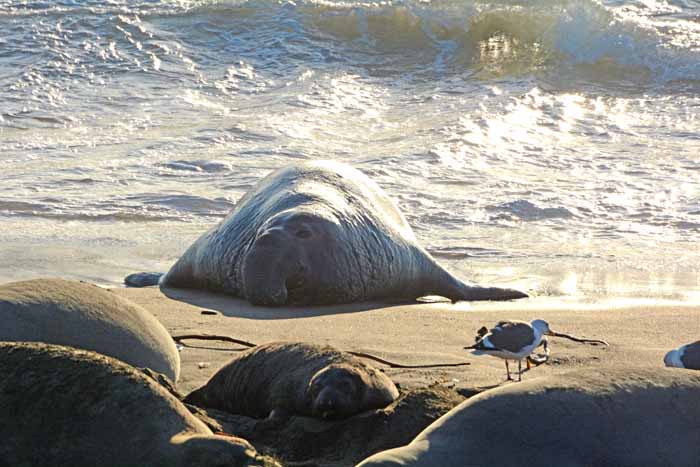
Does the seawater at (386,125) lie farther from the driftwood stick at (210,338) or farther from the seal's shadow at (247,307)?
the driftwood stick at (210,338)

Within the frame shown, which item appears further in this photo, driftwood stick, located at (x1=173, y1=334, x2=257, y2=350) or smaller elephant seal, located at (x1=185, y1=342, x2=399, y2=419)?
driftwood stick, located at (x1=173, y1=334, x2=257, y2=350)

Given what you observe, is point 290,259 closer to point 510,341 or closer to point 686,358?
point 510,341

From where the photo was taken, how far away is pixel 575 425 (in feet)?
10.5

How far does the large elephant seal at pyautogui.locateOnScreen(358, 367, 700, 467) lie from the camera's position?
3084 mm

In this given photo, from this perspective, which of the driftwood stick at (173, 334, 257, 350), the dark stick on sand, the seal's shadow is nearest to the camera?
the dark stick on sand

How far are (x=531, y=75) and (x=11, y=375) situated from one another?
620 inches

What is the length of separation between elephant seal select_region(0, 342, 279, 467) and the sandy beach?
4.60 ft

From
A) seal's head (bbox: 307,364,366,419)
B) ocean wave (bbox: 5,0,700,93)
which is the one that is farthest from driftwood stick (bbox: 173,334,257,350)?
ocean wave (bbox: 5,0,700,93)

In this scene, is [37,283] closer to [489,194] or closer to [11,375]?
[11,375]

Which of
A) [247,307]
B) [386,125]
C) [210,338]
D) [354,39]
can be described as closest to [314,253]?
[247,307]

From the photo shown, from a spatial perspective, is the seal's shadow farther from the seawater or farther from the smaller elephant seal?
the smaller elephant seal

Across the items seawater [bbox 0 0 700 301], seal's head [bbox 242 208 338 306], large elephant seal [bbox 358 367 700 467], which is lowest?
seawater [bbox 0 0 700 301]

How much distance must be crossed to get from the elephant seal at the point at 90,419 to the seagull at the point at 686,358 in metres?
1.88

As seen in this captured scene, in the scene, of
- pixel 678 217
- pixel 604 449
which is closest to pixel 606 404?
pixel 604 449
